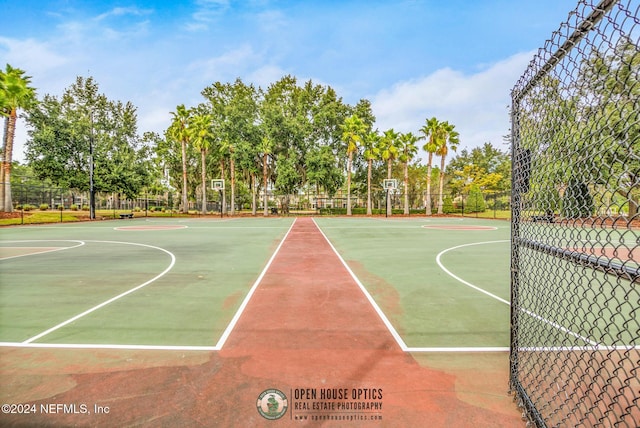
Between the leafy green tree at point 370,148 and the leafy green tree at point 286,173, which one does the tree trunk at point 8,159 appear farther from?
the leafy green tree at point 370,148

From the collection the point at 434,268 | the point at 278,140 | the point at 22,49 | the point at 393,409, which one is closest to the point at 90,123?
the point at 278,140

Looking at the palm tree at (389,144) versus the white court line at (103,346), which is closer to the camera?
the white court line at (103,346)

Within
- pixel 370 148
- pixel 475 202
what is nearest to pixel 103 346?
pixel 370 148

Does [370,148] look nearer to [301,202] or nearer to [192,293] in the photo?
[301,202]

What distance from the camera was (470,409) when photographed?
285cm

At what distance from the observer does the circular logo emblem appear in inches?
110

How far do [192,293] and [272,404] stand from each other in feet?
13.1

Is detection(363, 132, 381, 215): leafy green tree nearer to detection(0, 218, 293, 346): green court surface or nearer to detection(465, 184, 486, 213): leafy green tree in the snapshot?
detection(465, 184, 486, 213): leafy green tree

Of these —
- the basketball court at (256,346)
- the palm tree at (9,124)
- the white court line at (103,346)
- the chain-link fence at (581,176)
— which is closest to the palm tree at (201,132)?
the palm tree at (9,124)

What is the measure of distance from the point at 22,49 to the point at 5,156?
26.6 metres

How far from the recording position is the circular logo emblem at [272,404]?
2795 millimetres

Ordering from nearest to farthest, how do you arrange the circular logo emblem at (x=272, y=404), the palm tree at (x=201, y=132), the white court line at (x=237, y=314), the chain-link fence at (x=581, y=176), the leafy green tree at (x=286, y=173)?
the chain-link fence at (x=581, y=176) → the circular logo emblem at (x=272, y=404) → the white court line at (x=237, y=314) → the palm tree at (x=201, y=132) → the leafy green tree at (x=286, y=173)

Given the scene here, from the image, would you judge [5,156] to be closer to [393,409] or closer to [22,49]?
[22,49]

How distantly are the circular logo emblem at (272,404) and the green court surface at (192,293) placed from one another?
140 cm
